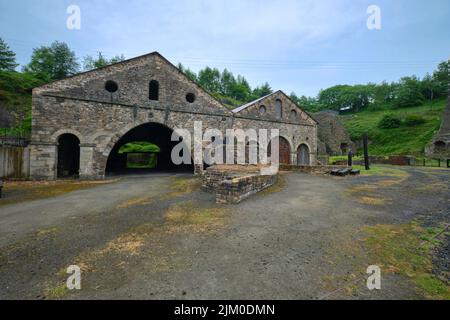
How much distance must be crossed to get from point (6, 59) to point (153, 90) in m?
31.8

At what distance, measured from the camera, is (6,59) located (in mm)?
27484

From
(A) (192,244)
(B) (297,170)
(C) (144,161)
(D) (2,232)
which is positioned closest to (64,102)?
(D) (2,232)

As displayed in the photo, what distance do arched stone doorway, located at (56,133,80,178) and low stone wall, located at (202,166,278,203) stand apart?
35.6ft

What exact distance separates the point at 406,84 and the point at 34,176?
86.7 m

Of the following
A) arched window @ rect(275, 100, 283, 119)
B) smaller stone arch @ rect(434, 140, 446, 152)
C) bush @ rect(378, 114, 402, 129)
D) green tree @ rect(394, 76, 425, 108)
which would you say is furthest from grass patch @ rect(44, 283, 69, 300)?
green tree @ rect(394, 76, 425, 108)

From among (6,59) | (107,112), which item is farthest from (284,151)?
(6,59)

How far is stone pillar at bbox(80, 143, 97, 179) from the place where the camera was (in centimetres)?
Result: 1137

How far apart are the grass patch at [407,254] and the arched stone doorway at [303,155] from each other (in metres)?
17.2

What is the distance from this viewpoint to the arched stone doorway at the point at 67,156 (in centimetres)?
1263

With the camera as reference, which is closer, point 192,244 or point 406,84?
point 192,244

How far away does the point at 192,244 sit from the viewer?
10.8ft

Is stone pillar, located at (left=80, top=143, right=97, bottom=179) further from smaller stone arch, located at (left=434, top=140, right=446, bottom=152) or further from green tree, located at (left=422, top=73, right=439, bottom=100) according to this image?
green tree, located at (left=422, top=73, right=439, bottom=100)
